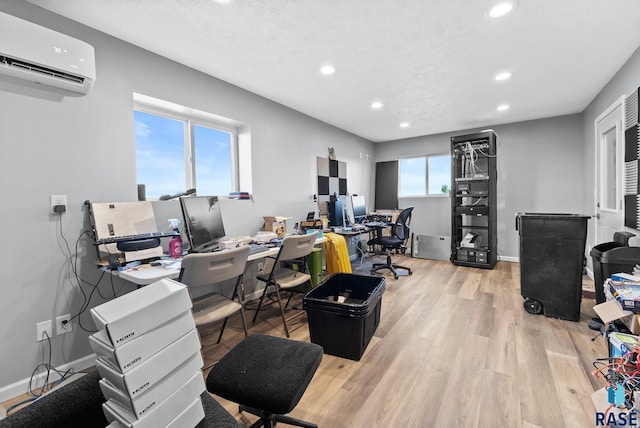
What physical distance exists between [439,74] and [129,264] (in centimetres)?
344

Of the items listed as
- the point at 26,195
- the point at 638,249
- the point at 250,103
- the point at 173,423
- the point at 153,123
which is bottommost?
the point at 173,423

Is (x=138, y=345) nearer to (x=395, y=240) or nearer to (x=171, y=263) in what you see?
(x=171, y=263)

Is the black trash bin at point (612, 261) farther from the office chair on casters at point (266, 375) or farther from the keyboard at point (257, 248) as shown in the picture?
the keyboard at point (257, 248)

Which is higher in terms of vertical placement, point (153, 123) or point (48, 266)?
point (153, 123)

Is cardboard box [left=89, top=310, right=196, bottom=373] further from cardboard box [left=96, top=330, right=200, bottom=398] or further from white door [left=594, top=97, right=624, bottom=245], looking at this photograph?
white door [left=594, top=97, right=624, bottom=245]

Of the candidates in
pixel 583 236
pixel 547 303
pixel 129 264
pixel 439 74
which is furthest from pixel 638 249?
pixel 129 264

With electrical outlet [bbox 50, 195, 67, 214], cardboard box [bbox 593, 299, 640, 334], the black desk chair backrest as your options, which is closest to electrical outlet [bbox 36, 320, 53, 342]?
electrical outlet [bbox 50, 195, 67, 214]

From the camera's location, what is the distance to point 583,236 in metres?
2.55

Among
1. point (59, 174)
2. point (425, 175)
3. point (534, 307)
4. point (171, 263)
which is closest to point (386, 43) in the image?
point (171, 263)

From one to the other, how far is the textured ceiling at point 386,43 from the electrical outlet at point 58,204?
4.25ft

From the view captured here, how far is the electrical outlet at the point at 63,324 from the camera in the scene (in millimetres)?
1945

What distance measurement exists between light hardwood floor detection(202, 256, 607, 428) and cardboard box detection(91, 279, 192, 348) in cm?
117

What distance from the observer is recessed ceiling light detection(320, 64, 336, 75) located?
278 centimetres

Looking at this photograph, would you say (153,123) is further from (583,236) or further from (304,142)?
(583,236)
